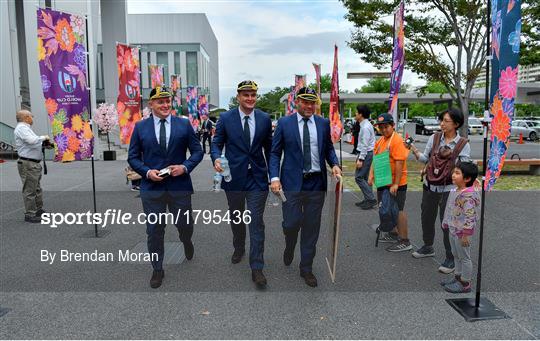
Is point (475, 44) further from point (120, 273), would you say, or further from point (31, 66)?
point (31, 66)

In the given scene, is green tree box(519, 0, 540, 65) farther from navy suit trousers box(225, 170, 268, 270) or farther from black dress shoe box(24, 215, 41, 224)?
black dress shoe box(24, 215, 41, 224)

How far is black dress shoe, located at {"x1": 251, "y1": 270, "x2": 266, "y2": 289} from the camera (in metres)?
4.11

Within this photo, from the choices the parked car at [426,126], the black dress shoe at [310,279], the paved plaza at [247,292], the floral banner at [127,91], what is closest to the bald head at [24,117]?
the paved plaza at [247,292]

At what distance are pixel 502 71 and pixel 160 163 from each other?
3212 mm

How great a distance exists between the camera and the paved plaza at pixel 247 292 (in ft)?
10.9

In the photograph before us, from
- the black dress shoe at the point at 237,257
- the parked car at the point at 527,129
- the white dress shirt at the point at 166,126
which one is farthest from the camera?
the parked car at the point at 527,129

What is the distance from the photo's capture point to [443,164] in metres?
4.46

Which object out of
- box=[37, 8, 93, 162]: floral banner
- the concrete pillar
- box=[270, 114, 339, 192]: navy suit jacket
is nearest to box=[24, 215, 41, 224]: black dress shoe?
box=[37, 8, 93, 162]: floral banner

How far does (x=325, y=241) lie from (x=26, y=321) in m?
3.56

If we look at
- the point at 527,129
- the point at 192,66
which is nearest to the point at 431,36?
the point at 527,129

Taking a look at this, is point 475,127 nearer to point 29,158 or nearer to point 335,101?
point 335,101

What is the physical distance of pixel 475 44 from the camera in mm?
13070

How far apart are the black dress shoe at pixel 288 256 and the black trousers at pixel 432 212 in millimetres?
1564

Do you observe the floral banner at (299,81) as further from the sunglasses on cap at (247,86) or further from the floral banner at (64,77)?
the sunglasses on cap at (247,86)
